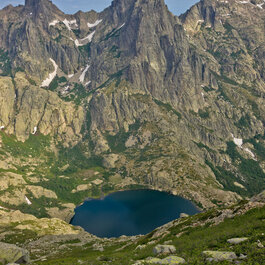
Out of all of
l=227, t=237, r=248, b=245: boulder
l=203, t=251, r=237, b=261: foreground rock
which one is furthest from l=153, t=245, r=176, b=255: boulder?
l=203, t=251, r=237, b=261: foreground rock

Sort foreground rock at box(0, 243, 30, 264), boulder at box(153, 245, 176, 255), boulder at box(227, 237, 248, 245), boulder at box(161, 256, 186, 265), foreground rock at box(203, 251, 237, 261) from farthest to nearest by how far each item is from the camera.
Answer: foreground rock at box(0, 243, 30, 264) → boulder at box(153, 245, 176, 255) → boulder at box(227, 237, 248, 245) → boulder at box(161, 256, 186, 265) → foreground rock at box(203, 251, 237, 261)

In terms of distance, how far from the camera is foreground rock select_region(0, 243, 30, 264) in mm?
48013

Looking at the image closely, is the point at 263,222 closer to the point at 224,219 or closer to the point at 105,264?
the point at 224,219

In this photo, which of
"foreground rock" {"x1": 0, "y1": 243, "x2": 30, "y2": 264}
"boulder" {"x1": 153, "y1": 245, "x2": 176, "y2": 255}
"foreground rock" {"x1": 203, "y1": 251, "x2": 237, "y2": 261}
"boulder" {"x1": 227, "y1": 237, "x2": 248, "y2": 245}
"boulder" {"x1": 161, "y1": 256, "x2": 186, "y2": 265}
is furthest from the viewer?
"foreground rock" {"x1": 0, "y1": 243, "x2": 30, "y2": 264}

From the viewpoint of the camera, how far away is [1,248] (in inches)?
1960

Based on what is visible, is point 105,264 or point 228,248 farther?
point 105,264

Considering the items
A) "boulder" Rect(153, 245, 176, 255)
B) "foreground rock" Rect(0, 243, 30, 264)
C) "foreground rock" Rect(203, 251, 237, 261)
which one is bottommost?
"boulder" Rect(153, 245, 176, 255)

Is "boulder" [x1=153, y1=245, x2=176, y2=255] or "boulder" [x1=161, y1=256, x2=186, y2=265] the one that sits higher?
"boulder" [x1=161, y1=256, x2=186, y2=265]

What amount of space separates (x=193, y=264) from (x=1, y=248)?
136 feet

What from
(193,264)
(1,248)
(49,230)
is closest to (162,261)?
(193,264)

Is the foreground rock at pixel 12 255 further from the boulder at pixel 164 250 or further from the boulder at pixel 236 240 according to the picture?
the boulder at pixel 236 240

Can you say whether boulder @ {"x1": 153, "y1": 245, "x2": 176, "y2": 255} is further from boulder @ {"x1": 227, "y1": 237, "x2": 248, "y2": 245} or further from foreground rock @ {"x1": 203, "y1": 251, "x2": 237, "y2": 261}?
foreground rock @ {"x1": 203, "y1": 251, "x2": 237, "y2": 261}

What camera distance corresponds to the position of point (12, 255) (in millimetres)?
48875

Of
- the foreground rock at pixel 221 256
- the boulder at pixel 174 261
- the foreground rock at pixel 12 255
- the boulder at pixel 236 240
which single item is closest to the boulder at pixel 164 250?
the boulder at pixel 174 261
